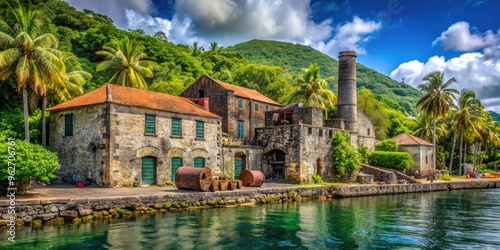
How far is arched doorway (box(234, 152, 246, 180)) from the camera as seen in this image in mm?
34312

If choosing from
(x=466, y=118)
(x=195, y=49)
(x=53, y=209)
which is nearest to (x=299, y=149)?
(x=53, y=209)

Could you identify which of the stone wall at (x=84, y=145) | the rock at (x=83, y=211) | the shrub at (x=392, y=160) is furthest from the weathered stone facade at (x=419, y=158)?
the rock at (x=83, y=211)

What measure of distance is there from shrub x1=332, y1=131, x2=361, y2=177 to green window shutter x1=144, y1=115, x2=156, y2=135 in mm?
16782

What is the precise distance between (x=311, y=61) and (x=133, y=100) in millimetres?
130836

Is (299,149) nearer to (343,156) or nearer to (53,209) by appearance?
(343,156)

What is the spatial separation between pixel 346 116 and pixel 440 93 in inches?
612

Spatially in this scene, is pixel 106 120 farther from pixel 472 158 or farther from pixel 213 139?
pixel 472 158

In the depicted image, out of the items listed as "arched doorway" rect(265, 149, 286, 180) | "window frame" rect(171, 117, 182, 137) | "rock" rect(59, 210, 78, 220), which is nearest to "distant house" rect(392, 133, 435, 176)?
"arched doorway" rect(265, 149, 286, 180)

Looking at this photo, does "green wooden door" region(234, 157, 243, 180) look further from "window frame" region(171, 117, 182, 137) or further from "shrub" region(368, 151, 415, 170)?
"shrub" region(368, 151, 415, 170)

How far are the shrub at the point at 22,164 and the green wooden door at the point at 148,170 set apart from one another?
8.20 meters

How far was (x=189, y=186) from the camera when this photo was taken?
80.1 feet

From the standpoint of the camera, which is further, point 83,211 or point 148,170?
point 148,170

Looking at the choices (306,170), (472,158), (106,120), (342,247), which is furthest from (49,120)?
(472,158)

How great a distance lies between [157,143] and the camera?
1111 inches
